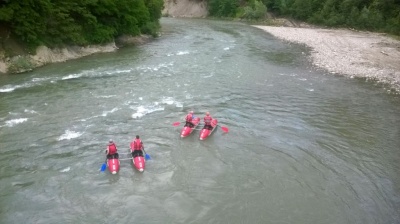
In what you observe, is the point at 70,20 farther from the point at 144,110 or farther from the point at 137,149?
the point at 137,149

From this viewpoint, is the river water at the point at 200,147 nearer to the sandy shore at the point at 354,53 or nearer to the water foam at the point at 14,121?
the water foam at the point at 14,121

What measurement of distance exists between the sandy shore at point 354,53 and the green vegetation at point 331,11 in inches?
124

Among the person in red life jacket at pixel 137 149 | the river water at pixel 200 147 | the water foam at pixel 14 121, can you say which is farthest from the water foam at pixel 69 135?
the person in red life jacket at pixel 137 149

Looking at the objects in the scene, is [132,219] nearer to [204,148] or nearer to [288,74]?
[204,148]

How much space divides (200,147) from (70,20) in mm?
19676

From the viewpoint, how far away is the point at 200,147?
15.6m

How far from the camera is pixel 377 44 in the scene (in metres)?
40.2

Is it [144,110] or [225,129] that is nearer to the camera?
[225,129]

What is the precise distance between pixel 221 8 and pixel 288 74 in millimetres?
54767

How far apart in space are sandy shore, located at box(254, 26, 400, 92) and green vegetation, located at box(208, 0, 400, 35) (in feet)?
10.3

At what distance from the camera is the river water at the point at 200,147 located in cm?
1149

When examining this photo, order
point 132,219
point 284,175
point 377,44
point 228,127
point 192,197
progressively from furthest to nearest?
1. point 377,44
2. point 228,127
3. point 284,175
4. point 192,197
5. point 132,219

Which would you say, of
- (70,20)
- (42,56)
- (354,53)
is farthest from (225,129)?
(354,53)

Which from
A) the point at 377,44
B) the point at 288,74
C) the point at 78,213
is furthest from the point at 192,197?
the point at 377,44
